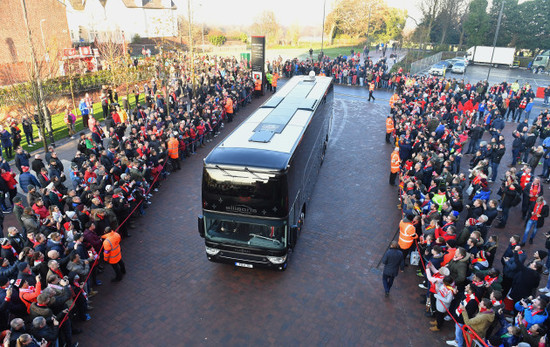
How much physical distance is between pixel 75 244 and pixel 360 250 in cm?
740

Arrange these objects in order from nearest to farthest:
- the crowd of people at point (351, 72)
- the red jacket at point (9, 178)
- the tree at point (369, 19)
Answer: the red jacket at point (9, 178), the crowd of people at point (351, 72), the tree at point (369, 19)

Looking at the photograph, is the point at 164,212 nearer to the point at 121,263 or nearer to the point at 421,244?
the point at 121,263

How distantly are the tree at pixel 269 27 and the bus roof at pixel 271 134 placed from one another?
62.8m

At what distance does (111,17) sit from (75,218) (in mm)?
62713

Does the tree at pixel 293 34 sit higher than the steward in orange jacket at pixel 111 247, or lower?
higher

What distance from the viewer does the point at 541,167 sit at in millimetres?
16500

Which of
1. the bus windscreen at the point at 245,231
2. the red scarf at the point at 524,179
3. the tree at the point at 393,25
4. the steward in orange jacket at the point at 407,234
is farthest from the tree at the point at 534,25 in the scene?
the bus windscreen at the point at 245,231

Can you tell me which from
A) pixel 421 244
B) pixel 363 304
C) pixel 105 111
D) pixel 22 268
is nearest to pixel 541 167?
pixel 421 244

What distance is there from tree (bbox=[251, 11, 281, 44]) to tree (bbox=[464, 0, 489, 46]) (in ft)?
116

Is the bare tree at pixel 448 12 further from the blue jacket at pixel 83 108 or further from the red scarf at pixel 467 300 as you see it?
the red scarf at pixel 467 300

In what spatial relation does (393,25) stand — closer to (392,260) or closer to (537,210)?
(537,210)

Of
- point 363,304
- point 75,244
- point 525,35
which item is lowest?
point 363,304

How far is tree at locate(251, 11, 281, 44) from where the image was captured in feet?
244

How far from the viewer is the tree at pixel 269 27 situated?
244 feet
